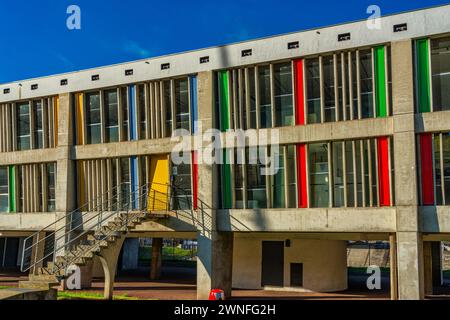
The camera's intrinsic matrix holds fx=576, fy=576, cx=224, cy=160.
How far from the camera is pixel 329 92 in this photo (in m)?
22.7

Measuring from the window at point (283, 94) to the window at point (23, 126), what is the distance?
45.2 ft

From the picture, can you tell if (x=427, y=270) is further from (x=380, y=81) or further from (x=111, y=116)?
(x=111, y=116)

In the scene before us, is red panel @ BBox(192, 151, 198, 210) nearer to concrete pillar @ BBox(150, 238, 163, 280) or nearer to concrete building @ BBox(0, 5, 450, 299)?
concrete building @ BBox(0, 5, 450, 299)

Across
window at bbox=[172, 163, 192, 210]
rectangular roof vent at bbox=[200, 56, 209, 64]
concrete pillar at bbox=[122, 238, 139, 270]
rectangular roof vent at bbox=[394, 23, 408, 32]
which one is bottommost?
concrete pillar at bbox=[122, 238, 139, 270]

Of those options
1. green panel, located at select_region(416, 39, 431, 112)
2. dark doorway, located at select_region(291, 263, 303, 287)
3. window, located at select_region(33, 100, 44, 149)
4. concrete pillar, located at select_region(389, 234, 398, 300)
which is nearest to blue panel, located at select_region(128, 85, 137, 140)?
window, located at select_region(33, 100, 44, 149)

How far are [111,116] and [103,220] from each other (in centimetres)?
504

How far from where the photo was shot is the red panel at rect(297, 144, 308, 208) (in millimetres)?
22969

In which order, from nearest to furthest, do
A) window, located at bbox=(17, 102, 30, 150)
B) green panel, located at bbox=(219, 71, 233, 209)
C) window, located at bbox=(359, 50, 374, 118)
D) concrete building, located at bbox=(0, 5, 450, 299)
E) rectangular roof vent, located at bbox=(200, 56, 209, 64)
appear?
concrete building, located at bbox=(0, 5, 450, 299)
window, located at bbox=(359, 50, 374, 118)
green panel, located at bbox=(219, 71, 233, 209)
rectangular roof vent, located at bbox=(200, 56, 209, 64)
window, located at bbox=(17, 102, 30, 150)

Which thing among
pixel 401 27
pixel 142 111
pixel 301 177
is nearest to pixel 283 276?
pixel 301 177

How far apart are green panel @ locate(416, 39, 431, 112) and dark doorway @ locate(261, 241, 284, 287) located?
1126 centimetres

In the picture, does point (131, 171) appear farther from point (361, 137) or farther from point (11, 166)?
point (361, 137)

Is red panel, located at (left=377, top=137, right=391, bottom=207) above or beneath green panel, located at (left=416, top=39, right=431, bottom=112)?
beneath

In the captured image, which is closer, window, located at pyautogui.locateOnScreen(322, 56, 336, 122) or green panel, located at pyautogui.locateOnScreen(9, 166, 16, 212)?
window, located at pyautogui.locateOnScreen(322, 56, 336, 122)
